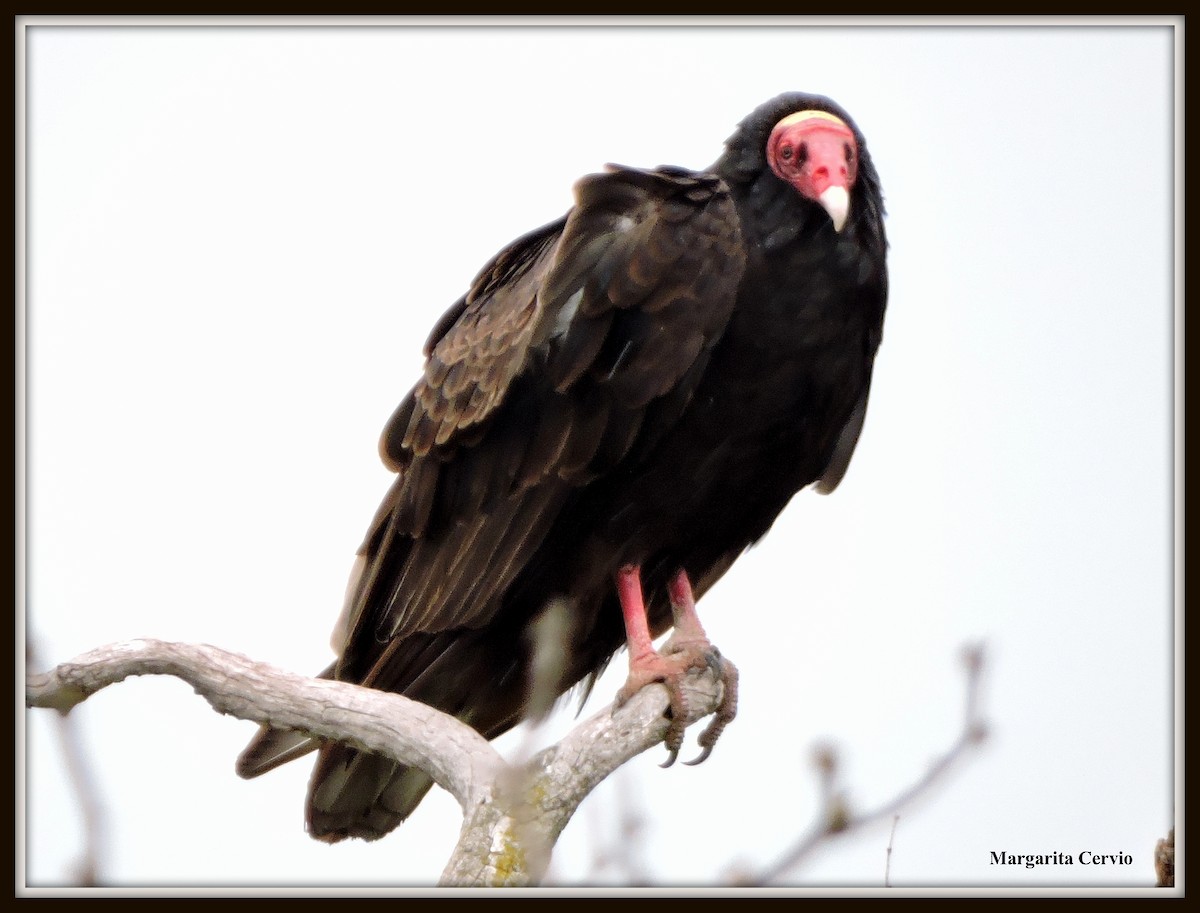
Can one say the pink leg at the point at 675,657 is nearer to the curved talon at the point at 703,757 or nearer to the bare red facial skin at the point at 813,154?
the curved talon at the point at 703,757

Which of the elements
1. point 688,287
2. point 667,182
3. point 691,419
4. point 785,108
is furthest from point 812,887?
point 785,108

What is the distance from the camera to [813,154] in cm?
416

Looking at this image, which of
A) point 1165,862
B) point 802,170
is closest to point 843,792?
point 1165,862

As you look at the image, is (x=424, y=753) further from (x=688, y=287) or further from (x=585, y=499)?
(x=688, y=287)

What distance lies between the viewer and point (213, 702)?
363cm

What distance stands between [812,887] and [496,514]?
1.62 metres

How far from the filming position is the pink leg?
161 inches

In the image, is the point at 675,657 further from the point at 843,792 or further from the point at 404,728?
the point at 843,792

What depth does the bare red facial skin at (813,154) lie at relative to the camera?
4121 millimetres

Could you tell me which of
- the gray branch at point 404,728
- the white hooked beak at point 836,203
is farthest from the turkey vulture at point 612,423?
the gray branch at point 404,728

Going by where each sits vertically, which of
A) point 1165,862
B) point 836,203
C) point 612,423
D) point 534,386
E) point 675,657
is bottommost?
point 1165,862

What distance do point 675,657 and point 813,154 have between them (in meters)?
1.62

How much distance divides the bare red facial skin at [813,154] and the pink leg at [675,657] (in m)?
1.33

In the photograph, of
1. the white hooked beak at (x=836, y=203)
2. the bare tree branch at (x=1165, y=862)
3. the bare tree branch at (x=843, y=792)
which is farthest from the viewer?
the white hooked beak at (x=836, y=203)
